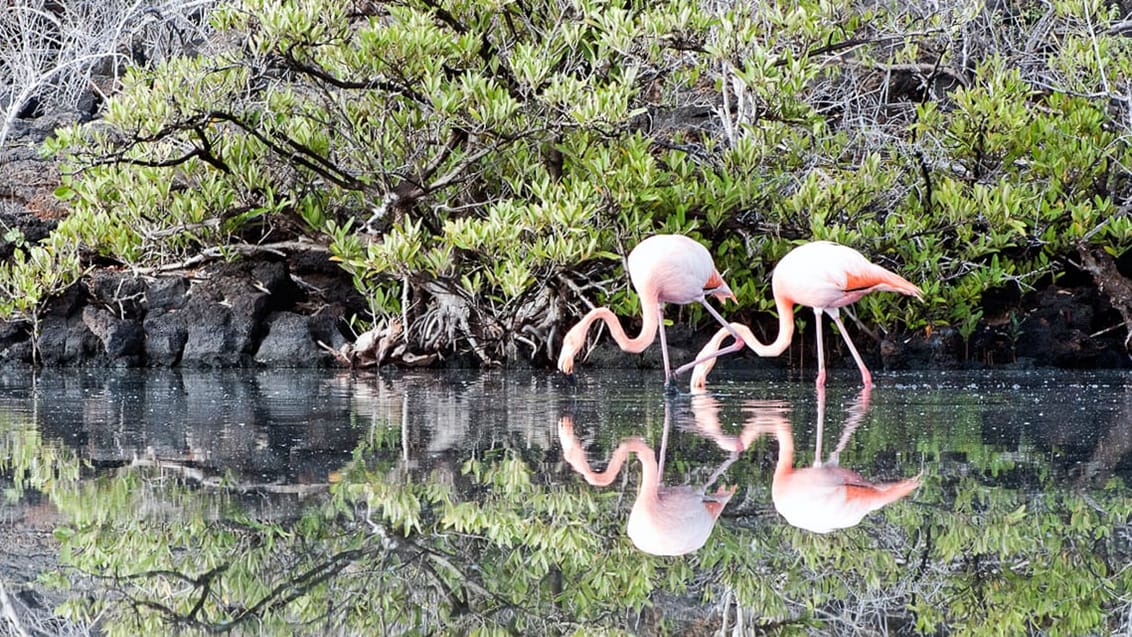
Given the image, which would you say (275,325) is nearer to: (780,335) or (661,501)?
(780,335)

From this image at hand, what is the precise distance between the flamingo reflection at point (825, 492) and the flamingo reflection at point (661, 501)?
0.61 ft

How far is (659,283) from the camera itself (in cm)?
826

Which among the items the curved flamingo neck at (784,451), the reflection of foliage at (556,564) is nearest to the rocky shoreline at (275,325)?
the curved flamingo neck at (784,451)

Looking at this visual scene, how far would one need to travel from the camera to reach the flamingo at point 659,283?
26.9 feet

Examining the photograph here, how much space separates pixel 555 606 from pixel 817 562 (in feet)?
2.27

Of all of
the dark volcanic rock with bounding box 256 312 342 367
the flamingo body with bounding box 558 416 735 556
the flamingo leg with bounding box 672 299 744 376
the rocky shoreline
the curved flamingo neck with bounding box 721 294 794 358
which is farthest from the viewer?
the dark volcanic rock with bounding box 256 312 342 367

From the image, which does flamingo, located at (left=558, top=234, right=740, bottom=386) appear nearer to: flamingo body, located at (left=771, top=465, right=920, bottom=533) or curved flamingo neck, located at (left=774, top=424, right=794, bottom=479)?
curved flamingo neck, located at (left=774, top=424, right=794, bottom=479)

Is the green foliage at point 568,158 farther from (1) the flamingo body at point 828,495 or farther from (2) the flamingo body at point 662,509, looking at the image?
(1) the flamingo body at point 828,495

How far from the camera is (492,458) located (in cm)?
507

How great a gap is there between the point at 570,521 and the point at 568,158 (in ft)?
20.8

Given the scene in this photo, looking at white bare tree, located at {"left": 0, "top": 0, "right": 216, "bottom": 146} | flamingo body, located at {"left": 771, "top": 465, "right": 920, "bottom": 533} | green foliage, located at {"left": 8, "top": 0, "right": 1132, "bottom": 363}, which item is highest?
white bare tree, located at {"left": 0, "top": 0, "right": 216, "bottom": 146}

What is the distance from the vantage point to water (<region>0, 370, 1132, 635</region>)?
289 centimetres

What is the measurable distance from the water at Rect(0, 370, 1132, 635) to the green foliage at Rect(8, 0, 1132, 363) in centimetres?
277

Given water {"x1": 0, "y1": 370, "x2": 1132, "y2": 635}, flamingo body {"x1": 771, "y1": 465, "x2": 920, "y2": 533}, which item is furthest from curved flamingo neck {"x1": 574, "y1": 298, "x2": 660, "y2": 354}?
flamingo body {"x1": 771, "y1": 465, "x2": 920, "y2": 533}
